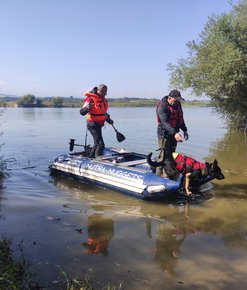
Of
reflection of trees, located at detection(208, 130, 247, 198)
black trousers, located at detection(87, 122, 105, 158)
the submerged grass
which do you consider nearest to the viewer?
the submerged grass

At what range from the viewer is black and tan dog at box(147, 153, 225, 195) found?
6.71m

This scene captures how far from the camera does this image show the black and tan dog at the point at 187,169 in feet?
22.0

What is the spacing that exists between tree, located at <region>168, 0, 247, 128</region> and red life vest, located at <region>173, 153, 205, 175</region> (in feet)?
36.7

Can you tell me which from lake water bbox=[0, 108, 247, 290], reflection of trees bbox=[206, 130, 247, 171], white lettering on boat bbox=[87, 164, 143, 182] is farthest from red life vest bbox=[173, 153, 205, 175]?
reflection of trees bbox=[206, 130, 247, 171]

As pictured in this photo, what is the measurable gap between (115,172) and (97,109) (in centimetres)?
195

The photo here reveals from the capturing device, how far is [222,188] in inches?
316

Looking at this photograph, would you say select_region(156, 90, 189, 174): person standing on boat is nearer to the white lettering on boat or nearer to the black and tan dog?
the black and tan dog

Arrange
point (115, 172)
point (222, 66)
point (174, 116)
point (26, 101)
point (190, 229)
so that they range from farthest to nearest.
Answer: point (26, 101) → point (222, 66) → point (115, 172) → point (174, 116) → point (190, 229)

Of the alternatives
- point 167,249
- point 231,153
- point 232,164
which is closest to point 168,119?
point 167,249

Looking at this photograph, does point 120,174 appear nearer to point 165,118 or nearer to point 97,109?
point 165,118

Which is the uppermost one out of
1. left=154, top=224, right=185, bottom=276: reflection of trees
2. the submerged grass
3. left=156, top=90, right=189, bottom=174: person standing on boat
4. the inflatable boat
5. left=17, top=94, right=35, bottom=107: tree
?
left=17, top=94, right=35, bottom=107: tree

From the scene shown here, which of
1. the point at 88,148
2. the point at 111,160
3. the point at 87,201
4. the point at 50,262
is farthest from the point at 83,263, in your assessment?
the point at 88,148

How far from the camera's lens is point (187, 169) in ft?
22.3

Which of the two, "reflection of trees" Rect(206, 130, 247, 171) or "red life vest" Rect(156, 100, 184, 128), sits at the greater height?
"red life vest" Rect(156, 100, 184, 128)
